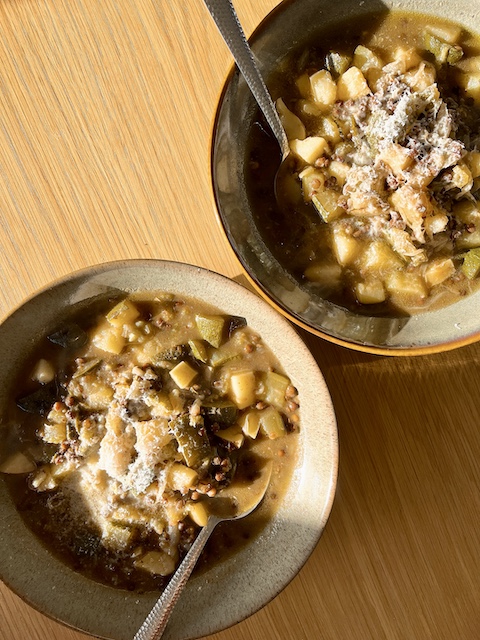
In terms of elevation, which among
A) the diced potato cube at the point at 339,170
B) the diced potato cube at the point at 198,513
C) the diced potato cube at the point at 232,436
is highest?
the diced potato cube at the point at 339,170

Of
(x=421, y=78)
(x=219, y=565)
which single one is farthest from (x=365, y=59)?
A: (x=219, y=565)

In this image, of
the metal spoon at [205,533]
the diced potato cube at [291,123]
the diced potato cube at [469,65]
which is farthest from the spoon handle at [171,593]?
the diced potato cube at [469,65]

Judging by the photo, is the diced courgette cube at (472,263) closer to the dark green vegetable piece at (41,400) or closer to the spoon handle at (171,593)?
the spoon handle at (171,593)

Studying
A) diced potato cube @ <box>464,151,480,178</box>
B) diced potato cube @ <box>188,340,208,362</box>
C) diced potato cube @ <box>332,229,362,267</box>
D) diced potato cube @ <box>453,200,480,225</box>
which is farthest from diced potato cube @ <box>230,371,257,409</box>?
diced potato cube @ <box>464,151,480,178</box>

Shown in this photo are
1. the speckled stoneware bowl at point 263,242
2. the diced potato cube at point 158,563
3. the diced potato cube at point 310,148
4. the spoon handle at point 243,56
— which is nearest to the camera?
the spoon handle at point 243,56

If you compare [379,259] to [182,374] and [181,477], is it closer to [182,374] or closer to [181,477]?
[182,374]

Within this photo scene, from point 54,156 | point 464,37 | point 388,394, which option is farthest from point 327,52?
point 388,394
